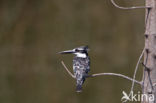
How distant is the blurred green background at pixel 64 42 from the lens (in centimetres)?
446

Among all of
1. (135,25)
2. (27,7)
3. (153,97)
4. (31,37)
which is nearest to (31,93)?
(31,37)

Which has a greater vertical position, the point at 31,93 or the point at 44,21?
the point at 44,21

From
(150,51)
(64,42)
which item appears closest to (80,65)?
(150,51)

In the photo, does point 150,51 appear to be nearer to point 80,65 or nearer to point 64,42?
point 80,65

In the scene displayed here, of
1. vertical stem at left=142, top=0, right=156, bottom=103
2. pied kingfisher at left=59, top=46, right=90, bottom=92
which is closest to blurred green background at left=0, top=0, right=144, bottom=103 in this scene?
pied kingfisher at left=59, top=46, right=90, bottom=92

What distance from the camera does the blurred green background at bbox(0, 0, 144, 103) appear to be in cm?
446

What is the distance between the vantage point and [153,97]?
2.18m

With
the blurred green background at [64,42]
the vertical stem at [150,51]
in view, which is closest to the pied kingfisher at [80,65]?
the vertical stem at [150,51]

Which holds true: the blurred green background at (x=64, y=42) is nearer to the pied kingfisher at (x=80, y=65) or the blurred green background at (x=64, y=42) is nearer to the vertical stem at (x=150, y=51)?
the pied kingfisher at (x=80, y=65)

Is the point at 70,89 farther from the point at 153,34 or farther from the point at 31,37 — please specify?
the point at 153,34

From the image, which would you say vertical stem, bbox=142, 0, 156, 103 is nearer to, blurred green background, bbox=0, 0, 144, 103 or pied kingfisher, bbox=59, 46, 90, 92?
pied kingfisher, bbox=59, 46, 90, 92

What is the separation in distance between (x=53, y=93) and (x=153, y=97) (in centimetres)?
257

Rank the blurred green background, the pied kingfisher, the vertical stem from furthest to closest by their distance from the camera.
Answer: the blurred green background < the pied kingfisher < the vertical stem

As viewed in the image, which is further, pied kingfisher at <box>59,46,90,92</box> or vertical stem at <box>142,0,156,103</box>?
pied kingfisher at <box>59,46,90,92</box>
